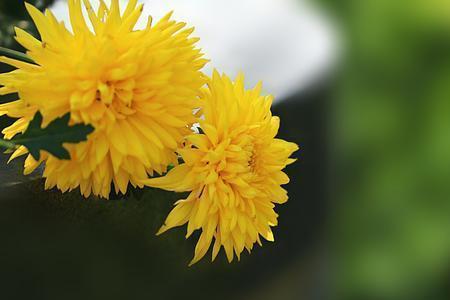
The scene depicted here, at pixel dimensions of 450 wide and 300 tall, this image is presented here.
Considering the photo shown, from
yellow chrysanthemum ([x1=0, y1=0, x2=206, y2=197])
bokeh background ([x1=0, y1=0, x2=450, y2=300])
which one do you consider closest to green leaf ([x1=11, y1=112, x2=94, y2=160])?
yellow chrysanthemum ([x1=0, y1=0, x2=206, y2=197])

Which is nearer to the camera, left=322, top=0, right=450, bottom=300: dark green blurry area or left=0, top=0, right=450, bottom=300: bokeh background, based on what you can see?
left=0, top=0, right=450, bottom=300: bokeh background

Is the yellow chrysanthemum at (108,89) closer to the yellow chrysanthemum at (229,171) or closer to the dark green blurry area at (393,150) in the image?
the yellow chrysanthemum at (229,171)

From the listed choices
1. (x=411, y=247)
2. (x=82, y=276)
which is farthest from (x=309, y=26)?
(x=82, y=276)

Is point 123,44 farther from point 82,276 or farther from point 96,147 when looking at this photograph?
point 82,276

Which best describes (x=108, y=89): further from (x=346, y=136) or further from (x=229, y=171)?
(x=346, y=136)

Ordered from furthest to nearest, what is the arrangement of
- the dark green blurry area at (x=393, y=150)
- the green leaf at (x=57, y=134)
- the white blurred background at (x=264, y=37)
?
the dark green blurry area at (x=393, y=150) → the white blurred background at (x=264, y=37) → the green leaf at (x=57, y=134)

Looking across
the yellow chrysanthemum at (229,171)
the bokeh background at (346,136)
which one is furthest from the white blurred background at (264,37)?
the yellow chrysanthemum at (229,171)

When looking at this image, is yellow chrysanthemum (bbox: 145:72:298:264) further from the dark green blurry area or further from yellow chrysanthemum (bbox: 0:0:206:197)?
the dark green blurry area

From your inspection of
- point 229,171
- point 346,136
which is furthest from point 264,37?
point 229,171
